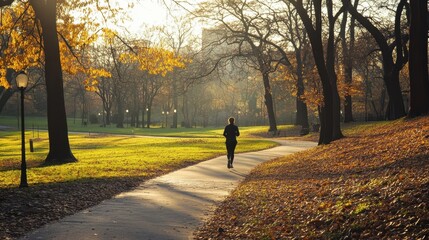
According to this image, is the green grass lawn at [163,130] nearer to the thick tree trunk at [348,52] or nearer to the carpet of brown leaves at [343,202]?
the thick tree trunk at [348,52]

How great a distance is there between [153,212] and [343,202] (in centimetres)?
385

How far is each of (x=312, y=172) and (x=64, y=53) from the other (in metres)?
14.4

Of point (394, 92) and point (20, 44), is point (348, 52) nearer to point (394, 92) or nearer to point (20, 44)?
point (394, 92)

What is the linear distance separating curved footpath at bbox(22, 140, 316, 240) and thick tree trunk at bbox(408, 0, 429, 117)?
8755 mm

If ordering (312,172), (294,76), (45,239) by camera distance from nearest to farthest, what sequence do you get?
1. (45,239)
2. (312,172)
3. (294,76)

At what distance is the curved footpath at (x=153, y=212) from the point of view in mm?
7445

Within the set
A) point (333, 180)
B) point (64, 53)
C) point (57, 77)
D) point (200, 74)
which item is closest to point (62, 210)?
point (333, 180)

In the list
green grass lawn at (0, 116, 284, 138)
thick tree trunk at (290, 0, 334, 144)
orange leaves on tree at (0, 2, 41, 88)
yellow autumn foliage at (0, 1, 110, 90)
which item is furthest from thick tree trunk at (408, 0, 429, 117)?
green grass lawn at (0, 116, 284, 138)

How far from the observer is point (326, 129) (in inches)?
881

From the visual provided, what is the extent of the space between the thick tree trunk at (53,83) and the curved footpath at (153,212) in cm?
693

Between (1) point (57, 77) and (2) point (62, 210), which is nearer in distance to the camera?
(2) point (62, 210)

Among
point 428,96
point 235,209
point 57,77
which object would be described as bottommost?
point 235,209

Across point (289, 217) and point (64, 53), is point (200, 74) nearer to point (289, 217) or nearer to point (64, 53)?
point (64, 53)

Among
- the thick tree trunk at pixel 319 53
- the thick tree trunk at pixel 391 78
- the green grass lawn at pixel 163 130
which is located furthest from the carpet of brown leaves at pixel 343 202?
the green grass lawn at pixel 163 130
